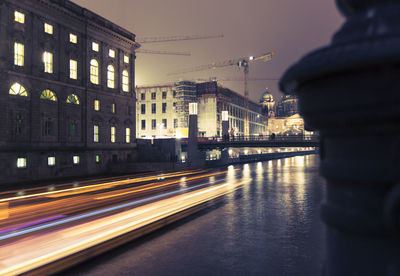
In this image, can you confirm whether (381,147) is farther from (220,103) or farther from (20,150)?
(220,103)

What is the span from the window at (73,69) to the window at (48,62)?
328 cm

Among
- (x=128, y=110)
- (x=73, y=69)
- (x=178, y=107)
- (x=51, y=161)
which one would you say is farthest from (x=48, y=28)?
(x=178, y=107)

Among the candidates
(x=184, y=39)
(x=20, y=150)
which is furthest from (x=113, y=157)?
(x=184, y=39)

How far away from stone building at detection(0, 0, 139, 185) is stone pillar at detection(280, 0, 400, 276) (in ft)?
125

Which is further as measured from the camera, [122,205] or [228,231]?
[122,205]

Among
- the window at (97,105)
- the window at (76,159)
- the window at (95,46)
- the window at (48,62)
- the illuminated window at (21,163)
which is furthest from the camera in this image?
the window at (95,46)

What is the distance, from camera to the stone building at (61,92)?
3375 cm

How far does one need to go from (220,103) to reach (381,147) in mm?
97648

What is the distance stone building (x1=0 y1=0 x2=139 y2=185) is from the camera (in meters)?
33.8

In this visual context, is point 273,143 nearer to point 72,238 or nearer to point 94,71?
point 94,71

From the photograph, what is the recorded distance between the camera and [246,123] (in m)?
127

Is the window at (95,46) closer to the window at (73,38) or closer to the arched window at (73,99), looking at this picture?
the window at (73,38)

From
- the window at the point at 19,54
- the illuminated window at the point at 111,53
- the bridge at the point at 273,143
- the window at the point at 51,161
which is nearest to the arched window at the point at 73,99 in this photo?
the window at the point at 19,54

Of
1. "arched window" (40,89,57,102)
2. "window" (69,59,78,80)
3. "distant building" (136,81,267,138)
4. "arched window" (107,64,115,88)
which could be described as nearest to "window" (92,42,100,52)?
"arched window" (107,64,115,88)
